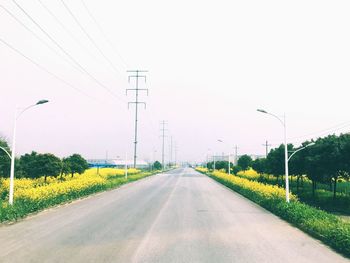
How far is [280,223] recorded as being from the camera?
15.5 m

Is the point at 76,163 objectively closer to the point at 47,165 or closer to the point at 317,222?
the point at 47,165

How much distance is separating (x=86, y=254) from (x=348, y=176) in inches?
817

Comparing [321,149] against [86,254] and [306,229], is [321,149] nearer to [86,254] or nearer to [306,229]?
[306,229]

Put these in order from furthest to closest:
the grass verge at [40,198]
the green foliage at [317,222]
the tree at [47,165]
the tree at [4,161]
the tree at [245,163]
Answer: the tree at [245,163] → the tree at [47,165] → the tree at [4,161] → the grass verge at [40,198] → the green foliage at [317,222]

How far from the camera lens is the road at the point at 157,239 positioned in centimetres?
940

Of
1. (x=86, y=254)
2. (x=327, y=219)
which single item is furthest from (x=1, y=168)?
(x=327, y=219)

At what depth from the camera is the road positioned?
9.40 metres

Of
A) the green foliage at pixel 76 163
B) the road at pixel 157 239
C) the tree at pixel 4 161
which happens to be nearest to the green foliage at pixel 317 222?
the road at pixel 157 239

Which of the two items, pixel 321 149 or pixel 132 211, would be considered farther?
pixel 321 149

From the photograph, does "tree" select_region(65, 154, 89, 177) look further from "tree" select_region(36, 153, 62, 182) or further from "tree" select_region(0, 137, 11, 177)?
"tree" select_region(0, 137, 11, 177)

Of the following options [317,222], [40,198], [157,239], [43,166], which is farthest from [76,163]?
[317,222]

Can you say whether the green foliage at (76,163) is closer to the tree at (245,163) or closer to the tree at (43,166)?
the tree at (43,166)

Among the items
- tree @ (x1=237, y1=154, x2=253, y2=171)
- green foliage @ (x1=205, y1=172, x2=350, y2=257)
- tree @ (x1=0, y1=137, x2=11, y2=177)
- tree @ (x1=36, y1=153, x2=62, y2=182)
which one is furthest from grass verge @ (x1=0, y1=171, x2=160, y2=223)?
tree @ (x1=237, y1=154, x2=253, y2=171)

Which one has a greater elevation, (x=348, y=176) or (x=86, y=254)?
(x=348, y=176)
